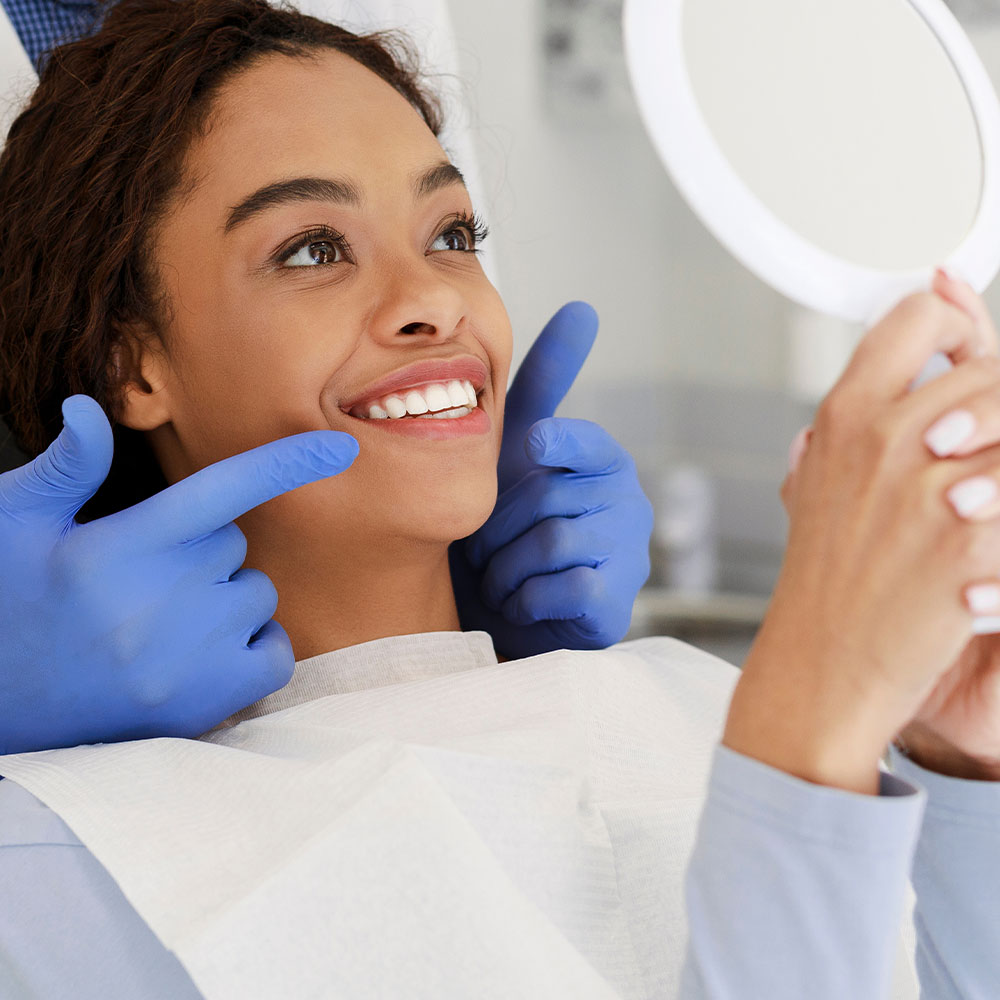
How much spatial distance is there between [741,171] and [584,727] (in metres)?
0.51

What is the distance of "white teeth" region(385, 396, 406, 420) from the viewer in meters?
1.08

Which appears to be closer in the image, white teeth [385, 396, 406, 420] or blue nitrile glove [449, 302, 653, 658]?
white teeth [385, 396, 406, 420]

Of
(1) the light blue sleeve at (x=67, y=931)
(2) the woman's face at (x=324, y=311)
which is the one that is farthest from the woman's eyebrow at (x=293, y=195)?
(1) the light blue sleeve at (x=67, y=931)

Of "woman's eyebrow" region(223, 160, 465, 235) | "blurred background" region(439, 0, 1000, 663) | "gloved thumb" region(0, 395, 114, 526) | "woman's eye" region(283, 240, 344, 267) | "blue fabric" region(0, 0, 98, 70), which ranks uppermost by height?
"blue fabric" region(0, 0, 98, 70)

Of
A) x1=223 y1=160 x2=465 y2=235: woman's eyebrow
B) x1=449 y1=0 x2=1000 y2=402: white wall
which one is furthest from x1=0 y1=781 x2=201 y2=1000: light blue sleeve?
x1=449 y1=0 x2=1000 y2=402: white wall

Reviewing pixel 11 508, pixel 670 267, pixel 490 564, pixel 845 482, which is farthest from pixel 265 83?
pixel 670 267

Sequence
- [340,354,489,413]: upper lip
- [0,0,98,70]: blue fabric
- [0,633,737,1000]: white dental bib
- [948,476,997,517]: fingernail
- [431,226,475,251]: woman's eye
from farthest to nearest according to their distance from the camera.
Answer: [0,0,98,70]: blue fabric → [431,226,475,251]: woman's eye → [340,354,489,413]: upper lip → [0,633,737,1000]: white dental bib → [948,476,997,517]: fingernail

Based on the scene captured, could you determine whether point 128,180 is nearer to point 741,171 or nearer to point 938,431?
point 741,171

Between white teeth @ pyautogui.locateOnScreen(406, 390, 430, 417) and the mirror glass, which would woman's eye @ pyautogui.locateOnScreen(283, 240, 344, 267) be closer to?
white teeth @ pyautogui.locateOnScreen(406, 390, 430, 417)

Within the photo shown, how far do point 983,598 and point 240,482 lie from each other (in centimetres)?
66

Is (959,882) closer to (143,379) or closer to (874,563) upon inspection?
(874,563)

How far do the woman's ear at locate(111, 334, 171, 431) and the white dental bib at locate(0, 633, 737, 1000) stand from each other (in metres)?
0.35

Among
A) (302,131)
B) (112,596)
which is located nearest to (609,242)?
(302,131)

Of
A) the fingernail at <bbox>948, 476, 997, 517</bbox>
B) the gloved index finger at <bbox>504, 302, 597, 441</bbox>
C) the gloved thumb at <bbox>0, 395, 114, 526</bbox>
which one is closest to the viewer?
the fingernail at <bbox>948, 476, 997, 517</bbox>
